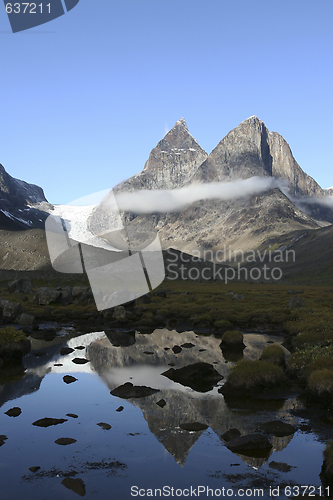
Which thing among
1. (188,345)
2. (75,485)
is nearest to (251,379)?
(75,485)

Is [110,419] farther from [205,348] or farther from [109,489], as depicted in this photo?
[205,348]

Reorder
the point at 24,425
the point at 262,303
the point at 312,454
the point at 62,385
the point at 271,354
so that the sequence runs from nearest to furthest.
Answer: the point at 312,454
the point at 24,425
the point at 62,385
the point at 271,354
the point at 262,303

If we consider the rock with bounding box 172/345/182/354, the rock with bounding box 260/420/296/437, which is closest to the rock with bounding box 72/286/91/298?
the rock with bounding box 172/345/182/354

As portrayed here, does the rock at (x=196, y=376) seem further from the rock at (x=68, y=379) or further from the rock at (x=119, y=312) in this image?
the rock at (x=119, y=312)

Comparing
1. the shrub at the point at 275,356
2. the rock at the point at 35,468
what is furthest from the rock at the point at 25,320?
the rock at the point at 35,468

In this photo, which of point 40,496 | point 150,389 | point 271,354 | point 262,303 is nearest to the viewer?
point 40,496

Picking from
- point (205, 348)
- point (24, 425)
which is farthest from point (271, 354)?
point (24, 425)
